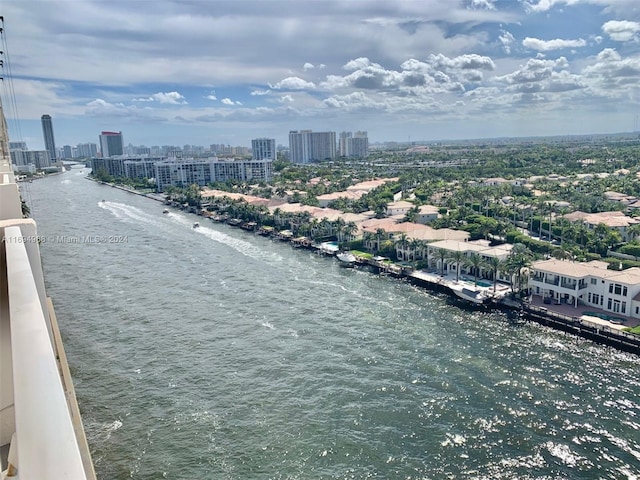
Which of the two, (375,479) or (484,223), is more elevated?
(484,223)

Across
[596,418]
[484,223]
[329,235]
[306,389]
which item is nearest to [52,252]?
[329,235]

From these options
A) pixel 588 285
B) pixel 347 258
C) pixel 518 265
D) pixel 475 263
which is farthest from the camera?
pixel 347 258

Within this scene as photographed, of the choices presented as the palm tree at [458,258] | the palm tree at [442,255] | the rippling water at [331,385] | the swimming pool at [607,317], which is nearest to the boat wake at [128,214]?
the rippling water at [331,385]

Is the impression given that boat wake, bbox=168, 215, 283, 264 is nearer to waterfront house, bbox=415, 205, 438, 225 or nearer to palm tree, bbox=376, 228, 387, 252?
palm tree, bbox=376, 228, 387, 252

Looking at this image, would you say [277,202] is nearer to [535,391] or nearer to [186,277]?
[186,277]

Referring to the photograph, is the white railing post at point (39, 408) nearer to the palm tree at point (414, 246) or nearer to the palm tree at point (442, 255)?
the palm tree at point (442, 255)

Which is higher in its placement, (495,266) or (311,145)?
(311,145)

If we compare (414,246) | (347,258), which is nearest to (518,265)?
(414,246)

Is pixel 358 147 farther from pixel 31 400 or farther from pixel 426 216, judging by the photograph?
pixel 31 400
